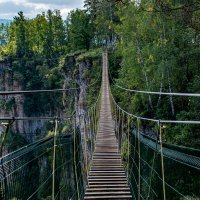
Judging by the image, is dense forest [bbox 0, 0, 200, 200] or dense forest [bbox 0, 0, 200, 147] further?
dense forest [bbox 0, 0, 200, 200]

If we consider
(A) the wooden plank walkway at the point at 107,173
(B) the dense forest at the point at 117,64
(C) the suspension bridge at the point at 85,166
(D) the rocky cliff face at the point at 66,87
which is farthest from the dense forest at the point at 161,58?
(A) the wooden plank walkway at the point at 107,173

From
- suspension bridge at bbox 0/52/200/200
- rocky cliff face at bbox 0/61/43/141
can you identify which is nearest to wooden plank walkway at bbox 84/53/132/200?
suspension bridge at bbox 0/52/200/200

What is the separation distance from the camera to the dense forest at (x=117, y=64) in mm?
10789

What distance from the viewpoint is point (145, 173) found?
6500 millimetres

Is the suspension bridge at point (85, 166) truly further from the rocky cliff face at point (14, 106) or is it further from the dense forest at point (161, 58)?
the rocky cliff face at point (14, 106)

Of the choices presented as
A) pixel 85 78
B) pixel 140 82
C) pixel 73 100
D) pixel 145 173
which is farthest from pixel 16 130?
pixel 145 173

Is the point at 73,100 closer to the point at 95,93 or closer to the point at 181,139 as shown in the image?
the point at 95,93

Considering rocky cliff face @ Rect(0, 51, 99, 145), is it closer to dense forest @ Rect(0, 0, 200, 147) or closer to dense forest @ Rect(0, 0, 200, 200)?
dense forest @ Rect(0, 0, 200, 200)

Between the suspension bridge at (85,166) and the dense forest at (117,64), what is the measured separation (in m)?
0.10

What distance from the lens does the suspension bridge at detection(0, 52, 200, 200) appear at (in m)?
1.96

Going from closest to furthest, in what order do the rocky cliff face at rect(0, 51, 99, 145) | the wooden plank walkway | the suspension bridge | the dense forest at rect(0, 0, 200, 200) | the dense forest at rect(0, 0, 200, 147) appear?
the suspension bridge, the wooden plank walkway, the dense forest at rect(0, 0, 200, 147), the dense forest at rect(0, 0, 200, 200), the rocky cliff face at rect(0, 51, 99, 145)

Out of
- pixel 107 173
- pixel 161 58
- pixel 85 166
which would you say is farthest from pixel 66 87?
pixel 107 173

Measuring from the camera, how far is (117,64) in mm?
25156

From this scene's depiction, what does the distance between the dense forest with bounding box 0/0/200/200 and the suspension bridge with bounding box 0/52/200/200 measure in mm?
102
